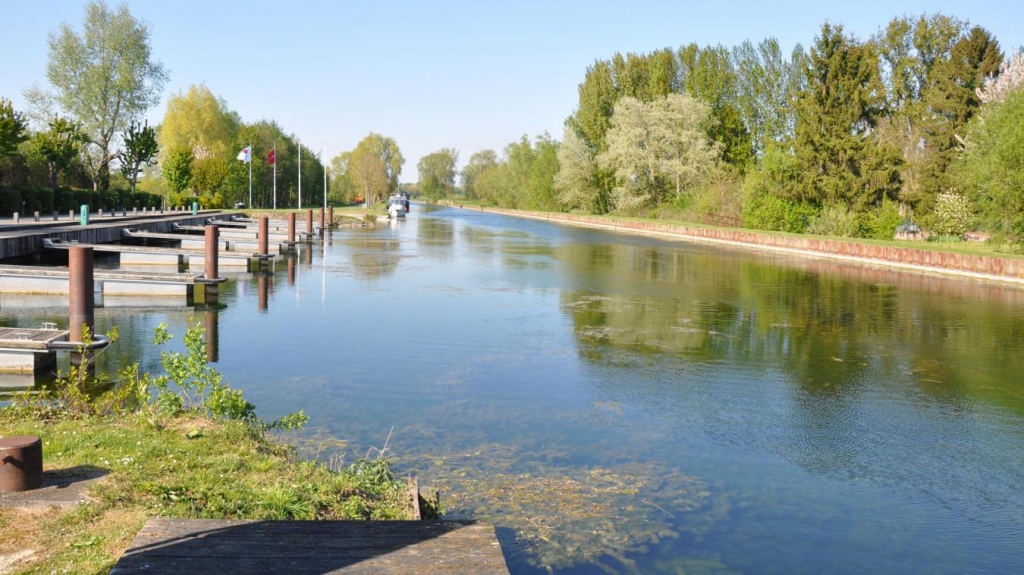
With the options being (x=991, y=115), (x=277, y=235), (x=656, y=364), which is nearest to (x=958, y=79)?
(x=991, y=115)

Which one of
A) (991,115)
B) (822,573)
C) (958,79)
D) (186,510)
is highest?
(958,79)

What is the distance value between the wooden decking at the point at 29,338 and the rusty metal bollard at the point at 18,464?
6258 millimetres

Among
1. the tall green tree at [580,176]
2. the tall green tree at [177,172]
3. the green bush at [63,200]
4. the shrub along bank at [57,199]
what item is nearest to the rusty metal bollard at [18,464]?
the shrub along bank at [57,199]

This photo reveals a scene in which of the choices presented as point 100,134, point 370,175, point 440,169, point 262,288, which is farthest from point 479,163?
point 262,288

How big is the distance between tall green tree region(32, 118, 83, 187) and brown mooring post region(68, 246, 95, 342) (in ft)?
131

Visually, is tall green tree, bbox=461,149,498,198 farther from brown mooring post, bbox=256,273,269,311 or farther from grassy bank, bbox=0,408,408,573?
grassy bank, bbox=0,408,408,573

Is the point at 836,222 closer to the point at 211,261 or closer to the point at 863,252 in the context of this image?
the point at 863,252

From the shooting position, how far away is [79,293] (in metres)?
11.9

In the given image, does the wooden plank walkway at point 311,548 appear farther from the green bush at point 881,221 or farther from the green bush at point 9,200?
the green bush at point 881,221

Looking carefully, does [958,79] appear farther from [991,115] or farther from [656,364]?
[656,364]

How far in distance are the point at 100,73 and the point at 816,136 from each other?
46.6 metres

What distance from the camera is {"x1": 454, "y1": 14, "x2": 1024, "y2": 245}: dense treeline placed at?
3975 centimetres

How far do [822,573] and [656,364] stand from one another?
7.05 meters

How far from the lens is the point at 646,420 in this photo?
10023 millimetres
